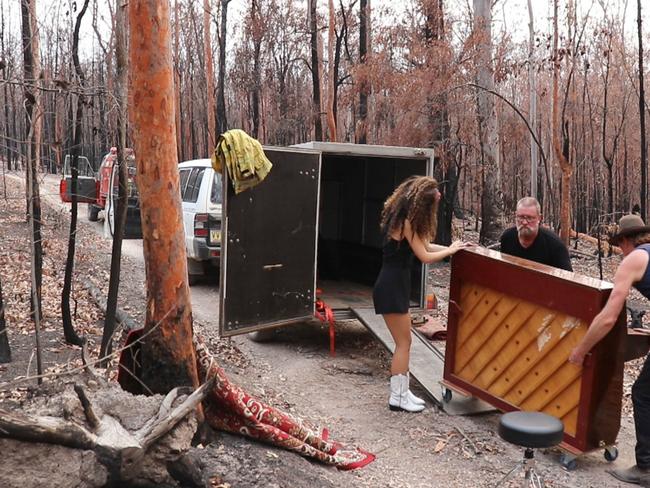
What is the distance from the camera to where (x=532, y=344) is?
4.95m

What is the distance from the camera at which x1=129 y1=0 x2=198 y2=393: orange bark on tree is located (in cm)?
413

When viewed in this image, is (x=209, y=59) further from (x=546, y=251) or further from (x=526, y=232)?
(x=546, y=251)

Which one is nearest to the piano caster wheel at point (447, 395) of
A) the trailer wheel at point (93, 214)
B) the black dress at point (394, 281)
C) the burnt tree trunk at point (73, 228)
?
the black dress at point (394, 281)

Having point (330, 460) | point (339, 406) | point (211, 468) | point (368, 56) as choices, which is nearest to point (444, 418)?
point (339, 406)

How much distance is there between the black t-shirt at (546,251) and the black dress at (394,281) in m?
1.03

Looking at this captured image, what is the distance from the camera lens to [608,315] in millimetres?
4223

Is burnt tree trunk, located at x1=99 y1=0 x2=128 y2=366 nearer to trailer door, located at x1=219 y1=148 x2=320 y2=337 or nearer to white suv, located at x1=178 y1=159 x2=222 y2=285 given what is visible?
trailer door, located at x1=219 y1=148 x2=320 y2=337

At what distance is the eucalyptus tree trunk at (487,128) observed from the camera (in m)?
14.3

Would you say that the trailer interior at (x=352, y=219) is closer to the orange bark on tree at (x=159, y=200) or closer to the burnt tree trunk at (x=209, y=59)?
the orange bark on tree at (x=159, y=200)

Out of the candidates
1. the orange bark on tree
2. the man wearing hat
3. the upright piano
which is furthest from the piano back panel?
the orange bark on tree

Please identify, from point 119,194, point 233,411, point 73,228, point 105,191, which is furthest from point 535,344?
point 105,191

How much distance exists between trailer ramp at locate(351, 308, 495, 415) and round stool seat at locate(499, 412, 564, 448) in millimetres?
2170

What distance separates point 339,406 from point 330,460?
4.46ft

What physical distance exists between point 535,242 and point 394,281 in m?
1.34
